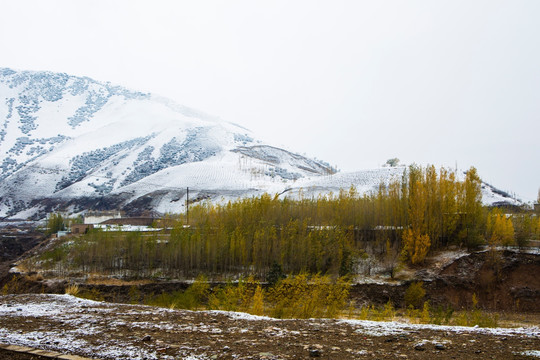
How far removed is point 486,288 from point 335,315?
17.6 m

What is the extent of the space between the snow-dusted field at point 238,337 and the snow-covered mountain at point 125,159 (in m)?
44.3

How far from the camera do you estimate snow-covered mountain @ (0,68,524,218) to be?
8750 centimetres

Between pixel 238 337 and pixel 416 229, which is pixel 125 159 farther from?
pixel 238 337

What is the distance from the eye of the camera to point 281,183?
91812 mm

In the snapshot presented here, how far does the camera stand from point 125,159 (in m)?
121

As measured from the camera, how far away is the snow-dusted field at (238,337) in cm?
684

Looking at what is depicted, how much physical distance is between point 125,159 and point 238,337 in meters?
120

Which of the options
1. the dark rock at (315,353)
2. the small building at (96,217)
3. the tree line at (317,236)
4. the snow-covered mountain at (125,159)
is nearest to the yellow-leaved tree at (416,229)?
the tree line at (317,236)

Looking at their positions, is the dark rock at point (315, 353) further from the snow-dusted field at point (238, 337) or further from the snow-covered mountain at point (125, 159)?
the snow-covered mountain at point (125, 159)

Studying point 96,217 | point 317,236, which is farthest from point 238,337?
point 96,217

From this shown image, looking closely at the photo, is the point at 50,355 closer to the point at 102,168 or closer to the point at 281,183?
the point at 281,183

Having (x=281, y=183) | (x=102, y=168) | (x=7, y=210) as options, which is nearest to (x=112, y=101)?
(x=102, y=168)

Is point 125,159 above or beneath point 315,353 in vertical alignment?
above

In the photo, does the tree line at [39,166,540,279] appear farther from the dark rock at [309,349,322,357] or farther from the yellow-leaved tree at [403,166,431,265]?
the dark rock at [309,349,322,357]
